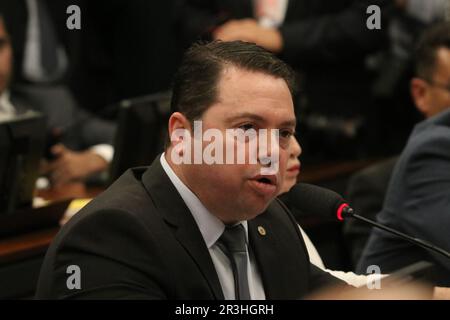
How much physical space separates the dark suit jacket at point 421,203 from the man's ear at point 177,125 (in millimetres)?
933

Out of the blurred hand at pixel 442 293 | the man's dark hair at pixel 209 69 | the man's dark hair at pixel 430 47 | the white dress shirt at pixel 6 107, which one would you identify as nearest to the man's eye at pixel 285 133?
the man's dark hair at pixel 209 69

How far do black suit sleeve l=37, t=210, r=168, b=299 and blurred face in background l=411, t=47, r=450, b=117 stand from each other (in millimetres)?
1995

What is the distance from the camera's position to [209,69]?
1.76 metres

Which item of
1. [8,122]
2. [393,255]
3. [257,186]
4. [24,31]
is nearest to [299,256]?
[257,186]

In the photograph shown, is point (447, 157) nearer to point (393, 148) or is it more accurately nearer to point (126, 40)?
point (393, 148)

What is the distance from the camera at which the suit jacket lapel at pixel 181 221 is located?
1.69 m

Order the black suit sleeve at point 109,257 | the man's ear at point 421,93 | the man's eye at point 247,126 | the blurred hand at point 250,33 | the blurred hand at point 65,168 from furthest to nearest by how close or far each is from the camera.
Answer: the blurred hand at point 65,168
the blurred hand at point 250,33
the man's ear at point 421,93
the man's eye at point 247,126
the black suit sleeve at point 109,257

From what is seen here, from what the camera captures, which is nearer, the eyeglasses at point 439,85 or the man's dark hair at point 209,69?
the man's dark hair at point 209,69

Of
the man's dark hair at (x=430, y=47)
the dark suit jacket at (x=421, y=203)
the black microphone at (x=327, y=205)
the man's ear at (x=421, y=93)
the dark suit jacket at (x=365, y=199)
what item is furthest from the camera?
the man's ear at (x=421, y=93)

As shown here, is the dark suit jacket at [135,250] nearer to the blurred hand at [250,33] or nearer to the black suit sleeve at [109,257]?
the black suit sleeve at [109,257]

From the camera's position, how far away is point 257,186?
1.67 metres

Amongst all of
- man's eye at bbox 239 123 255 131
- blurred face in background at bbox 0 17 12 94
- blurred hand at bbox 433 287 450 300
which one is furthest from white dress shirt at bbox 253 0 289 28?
man's eye at bbox 239 123 255 131

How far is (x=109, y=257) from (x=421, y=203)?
3.85 feet

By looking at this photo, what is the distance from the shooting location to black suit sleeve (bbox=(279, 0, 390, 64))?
13.5ft
